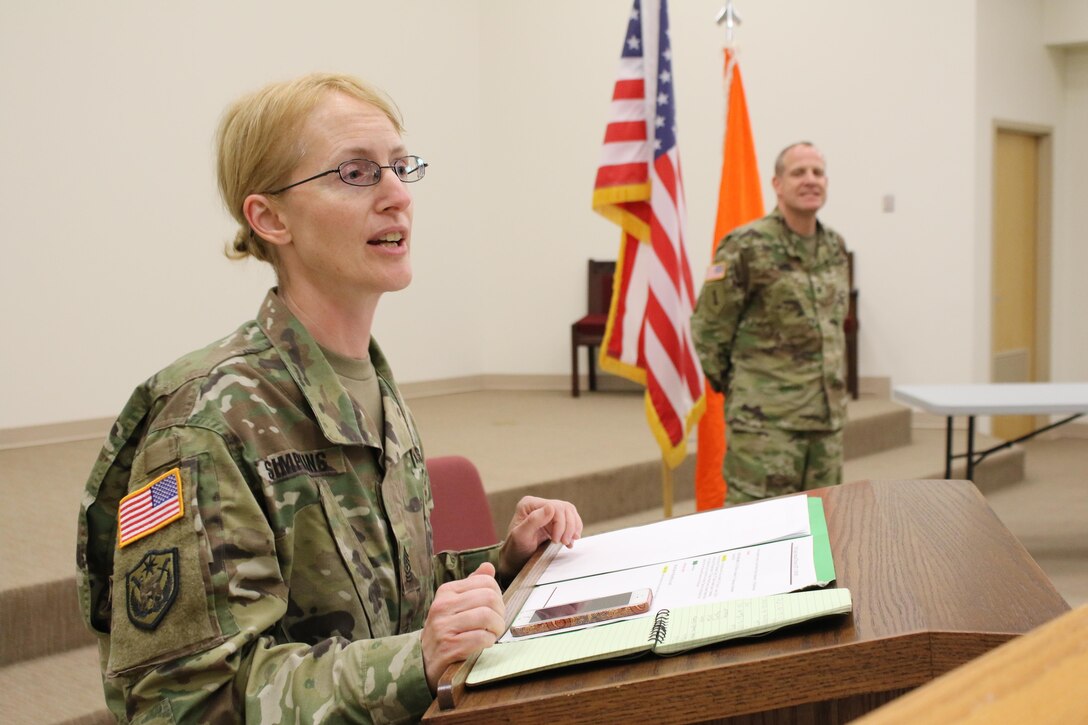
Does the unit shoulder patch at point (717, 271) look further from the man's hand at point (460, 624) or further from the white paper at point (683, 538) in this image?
the man's hand at point (460, 624)

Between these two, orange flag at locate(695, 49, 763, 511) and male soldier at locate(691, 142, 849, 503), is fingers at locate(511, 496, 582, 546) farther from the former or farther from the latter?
orange flag at locate(695, 49, 763, 511)

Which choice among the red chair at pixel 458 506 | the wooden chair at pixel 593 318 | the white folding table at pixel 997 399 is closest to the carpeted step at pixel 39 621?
the red chair at pixel 458 506

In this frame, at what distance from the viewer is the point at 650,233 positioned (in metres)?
4.46

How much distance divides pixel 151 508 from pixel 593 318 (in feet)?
22.1

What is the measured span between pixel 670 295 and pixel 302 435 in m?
3.36

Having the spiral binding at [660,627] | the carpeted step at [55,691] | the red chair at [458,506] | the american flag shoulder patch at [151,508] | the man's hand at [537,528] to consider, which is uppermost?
the american flag shoulder patch at [151,508]

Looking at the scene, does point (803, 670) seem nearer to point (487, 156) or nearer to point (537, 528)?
point (537, 528)

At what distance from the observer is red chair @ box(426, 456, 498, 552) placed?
2223 millimetres

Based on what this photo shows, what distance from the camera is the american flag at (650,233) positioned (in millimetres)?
4426

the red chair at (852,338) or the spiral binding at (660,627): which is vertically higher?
the spiral binding at (660,627)

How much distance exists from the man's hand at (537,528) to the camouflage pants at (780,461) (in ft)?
8.38

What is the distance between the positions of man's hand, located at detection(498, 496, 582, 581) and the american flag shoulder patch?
0.47 meters

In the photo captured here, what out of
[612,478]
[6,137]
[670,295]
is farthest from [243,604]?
[6,137]

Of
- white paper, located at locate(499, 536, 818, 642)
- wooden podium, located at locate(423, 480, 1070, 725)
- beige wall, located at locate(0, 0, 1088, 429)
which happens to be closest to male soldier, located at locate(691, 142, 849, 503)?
white paper, located at locate(499, 536, 818, 642)
